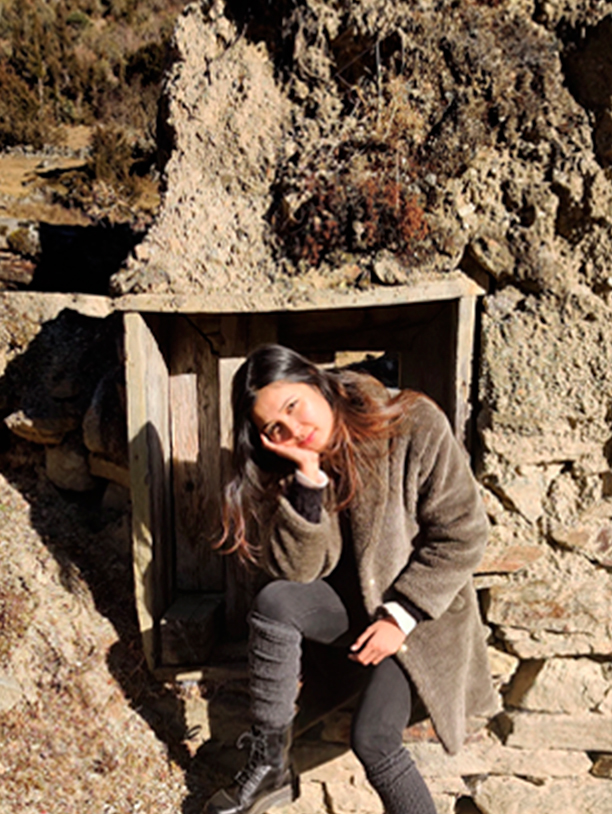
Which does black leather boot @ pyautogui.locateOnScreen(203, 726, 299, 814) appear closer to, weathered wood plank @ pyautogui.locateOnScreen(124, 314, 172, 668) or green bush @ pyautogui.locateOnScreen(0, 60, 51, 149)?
weathered wood plank @ pyautogui.locateOnScreen(124, 314, 172, 668)

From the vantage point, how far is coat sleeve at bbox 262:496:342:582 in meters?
2.18

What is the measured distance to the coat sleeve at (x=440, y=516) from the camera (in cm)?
214

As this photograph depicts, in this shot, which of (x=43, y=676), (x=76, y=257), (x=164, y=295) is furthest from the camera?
(x=76, y=257)

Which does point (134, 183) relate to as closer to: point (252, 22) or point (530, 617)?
point (252, 22)

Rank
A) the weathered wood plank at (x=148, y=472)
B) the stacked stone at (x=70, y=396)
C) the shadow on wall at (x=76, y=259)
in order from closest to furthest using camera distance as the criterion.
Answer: the weathered wood plank at (x=148, y=472), the stacked stone at (x=70, y=396), the shadow on wall at (x=76, y=259)

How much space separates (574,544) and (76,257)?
394cm

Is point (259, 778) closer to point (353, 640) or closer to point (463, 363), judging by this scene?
point (353, 640)

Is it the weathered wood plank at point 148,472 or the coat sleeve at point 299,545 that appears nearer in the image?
the coat sleeve at point 299,545

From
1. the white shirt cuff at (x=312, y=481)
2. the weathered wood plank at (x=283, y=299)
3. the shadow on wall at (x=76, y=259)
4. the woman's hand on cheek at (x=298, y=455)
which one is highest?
the shadow on wall at (x=76, y=259)

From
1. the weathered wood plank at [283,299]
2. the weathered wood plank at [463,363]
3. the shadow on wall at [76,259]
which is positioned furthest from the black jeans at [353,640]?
the shadow on wall at [76,259]

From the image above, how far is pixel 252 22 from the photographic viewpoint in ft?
8.72

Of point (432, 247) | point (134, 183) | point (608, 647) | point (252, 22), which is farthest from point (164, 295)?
point (134, 183)

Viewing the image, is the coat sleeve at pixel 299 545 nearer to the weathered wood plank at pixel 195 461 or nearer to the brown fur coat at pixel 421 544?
the brown fur coat at pixel 421 544

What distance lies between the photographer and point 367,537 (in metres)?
2.20
